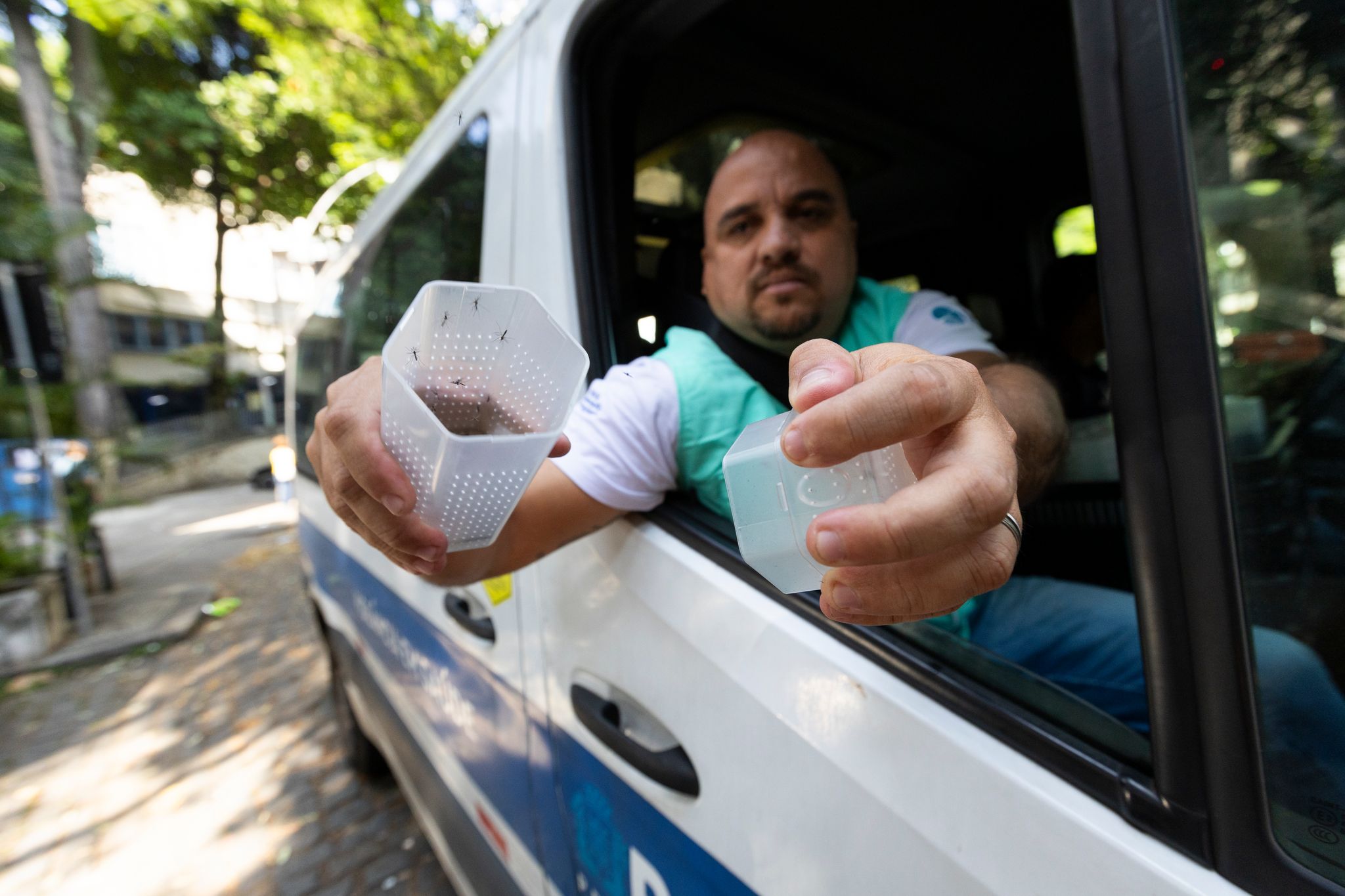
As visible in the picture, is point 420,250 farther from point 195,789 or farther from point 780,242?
point 195,789

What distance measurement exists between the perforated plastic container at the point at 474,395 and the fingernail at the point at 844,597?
307 millimetres

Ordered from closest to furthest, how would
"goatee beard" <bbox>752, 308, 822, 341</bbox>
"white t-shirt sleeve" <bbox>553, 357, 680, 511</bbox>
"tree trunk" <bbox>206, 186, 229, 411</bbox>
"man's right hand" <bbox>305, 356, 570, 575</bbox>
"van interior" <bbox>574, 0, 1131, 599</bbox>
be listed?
1. "man's right hand" <bbox>305, 356, 570, 575</bbox>
2. "goatee beard" <bbox>752, 308, 822, 341</bbox>
3. "white t-shirt sleeve" <bbox>553, 357, 680, 511</bbox>
4. "van interior" <bbox>574, 0, 1131, 599</bbox>
5. "tree trunk" <bbox>206, 186, 229, 411</bbox>

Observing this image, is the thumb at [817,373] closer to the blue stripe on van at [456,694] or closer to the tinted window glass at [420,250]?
the tinted window glass at [420,250]

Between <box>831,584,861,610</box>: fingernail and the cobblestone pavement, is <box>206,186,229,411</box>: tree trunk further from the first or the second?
<box>831,584,861,610</box>: fingernail

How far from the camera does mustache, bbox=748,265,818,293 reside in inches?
38.0

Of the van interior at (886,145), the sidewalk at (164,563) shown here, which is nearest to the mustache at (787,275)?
the van interior at (886,145)

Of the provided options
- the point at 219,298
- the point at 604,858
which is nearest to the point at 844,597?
the point at 604,858

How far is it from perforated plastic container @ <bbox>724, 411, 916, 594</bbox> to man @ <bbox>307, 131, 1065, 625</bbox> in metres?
0.03

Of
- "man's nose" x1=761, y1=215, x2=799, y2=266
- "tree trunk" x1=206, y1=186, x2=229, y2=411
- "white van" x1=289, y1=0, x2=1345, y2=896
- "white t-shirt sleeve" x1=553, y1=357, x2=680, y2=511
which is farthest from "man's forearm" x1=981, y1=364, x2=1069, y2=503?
"tree trunk" x1=206, y1=186, x2=229, y2=411

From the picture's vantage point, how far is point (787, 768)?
0.84 metres

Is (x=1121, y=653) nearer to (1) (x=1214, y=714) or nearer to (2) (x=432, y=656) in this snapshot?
(1) (x=1214, y=714)

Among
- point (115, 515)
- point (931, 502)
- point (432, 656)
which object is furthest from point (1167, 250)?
point (115, 515)

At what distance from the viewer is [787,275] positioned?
0.97 m

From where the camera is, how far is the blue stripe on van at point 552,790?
3.40 feet
